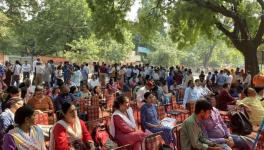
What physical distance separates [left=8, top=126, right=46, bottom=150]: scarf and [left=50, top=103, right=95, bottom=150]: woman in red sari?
1.38ft

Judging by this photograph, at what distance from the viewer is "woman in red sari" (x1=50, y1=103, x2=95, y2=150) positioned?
538cm

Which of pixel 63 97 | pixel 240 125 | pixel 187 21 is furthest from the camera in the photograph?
pixel 187 21

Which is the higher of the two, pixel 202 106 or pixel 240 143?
pixel 202 106

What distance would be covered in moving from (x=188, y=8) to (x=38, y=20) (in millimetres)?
27653

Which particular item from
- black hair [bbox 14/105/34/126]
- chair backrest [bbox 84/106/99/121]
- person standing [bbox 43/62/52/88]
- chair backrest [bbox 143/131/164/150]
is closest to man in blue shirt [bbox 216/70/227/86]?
person standing [bbox 43/62/52/88]

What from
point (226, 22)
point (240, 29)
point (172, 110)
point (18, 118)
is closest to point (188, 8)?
point (240, 29)

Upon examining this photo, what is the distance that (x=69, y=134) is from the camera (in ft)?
18.2

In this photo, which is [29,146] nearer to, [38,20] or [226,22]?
[226,22]

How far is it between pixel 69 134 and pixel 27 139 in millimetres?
841

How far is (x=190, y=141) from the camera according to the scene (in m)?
5.98

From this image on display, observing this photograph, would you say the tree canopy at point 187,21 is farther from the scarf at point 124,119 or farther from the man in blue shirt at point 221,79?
the scarf at point 124,119

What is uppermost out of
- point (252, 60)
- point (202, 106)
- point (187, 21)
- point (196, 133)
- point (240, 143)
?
point (187, 21)

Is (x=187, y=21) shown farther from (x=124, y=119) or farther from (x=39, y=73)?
(x=124, y=119)

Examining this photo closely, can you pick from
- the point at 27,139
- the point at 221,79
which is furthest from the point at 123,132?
the point at 221,79
